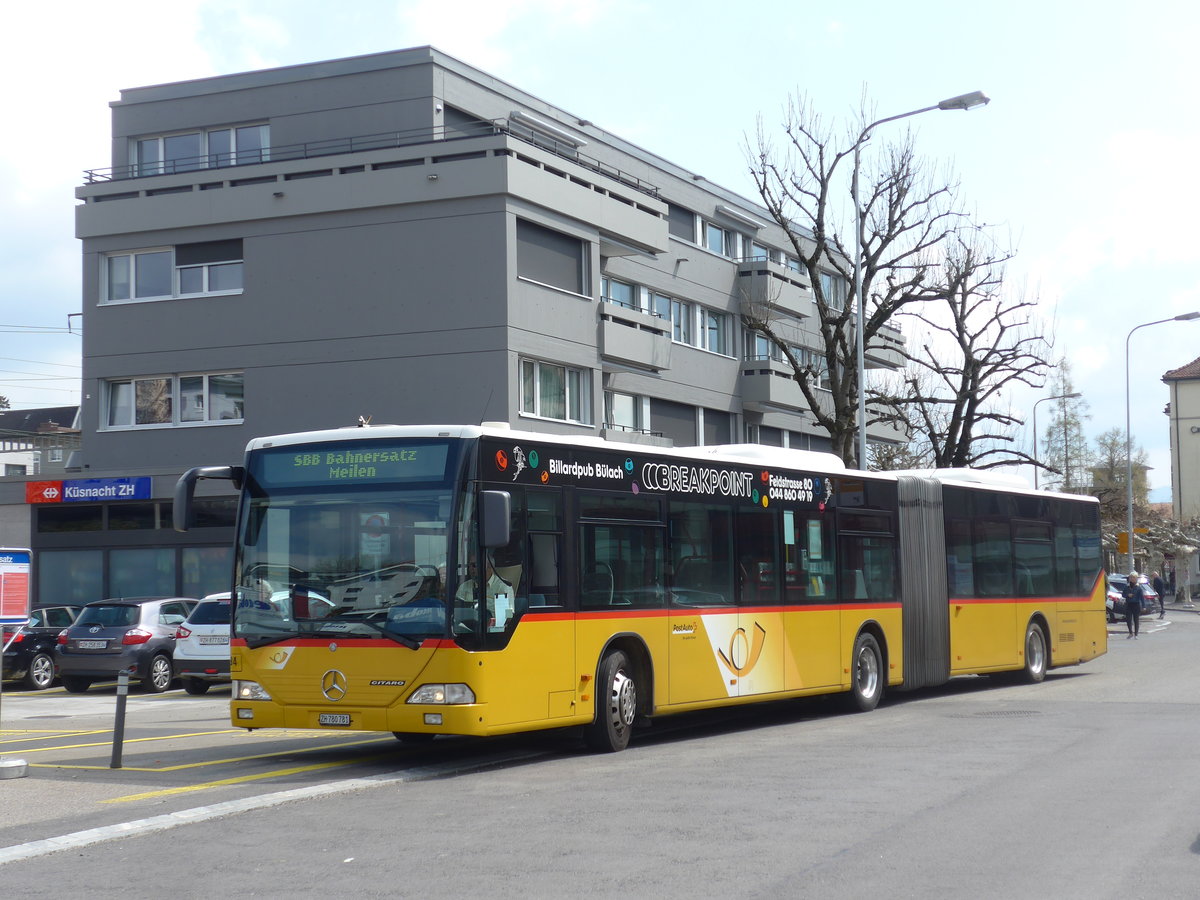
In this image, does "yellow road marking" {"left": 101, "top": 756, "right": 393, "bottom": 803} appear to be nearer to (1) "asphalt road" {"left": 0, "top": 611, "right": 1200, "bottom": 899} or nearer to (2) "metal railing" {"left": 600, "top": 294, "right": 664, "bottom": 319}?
(1) "asphalt road" {"left": 0, "top": 611, "right": 1200, "bottom": 899}

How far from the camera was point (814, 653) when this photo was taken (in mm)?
16672

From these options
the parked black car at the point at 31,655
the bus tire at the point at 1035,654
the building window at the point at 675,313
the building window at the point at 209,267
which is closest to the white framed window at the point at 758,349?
the building window at the point at 675,313

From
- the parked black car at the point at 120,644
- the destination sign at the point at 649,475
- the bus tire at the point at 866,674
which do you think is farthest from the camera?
the parked black car at the point at 120,644

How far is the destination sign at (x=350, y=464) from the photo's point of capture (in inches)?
468

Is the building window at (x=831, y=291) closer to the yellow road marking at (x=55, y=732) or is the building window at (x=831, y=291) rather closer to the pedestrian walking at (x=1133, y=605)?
the pedestrian walking at (x=1133, y=605)

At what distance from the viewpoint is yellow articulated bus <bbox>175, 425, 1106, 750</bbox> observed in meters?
11.6

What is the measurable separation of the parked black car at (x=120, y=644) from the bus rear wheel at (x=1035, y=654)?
1354cm

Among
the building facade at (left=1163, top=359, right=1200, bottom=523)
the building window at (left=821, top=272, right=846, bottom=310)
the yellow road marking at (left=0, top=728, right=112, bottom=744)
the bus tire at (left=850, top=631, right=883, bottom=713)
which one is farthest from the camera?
the building facade at (left=1163, top=359, right=1200, bottom=523)

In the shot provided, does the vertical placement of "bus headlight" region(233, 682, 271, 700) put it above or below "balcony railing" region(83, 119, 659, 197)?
below

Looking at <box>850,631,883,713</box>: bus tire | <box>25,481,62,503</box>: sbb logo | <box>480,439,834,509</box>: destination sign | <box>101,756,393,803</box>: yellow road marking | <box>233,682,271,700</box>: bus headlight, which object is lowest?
<box>101,756,393,803</box>: yellow road marking

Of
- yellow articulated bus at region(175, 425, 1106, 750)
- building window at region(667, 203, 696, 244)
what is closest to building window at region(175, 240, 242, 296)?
building window at region(667, 203, 696, 244)

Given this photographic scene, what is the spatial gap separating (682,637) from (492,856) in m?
6.29

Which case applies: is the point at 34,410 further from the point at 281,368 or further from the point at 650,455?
the point at 650,455

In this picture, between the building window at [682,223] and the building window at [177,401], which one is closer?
the building window at [177,401]
